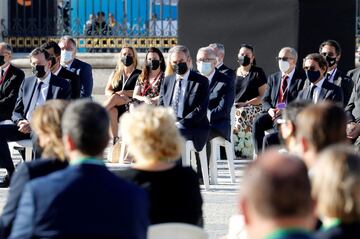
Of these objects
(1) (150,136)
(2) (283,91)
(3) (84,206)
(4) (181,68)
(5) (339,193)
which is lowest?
(3) (84,206)

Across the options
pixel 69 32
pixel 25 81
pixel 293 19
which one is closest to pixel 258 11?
pixel 293 19

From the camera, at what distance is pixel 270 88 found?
12.1m

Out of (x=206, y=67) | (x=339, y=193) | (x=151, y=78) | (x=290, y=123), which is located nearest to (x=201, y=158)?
(x=206, y=67)

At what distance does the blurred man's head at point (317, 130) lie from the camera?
4848 mm

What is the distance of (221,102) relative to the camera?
467 inches

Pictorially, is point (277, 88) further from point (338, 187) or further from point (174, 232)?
point (338, 187)

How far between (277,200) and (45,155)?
2748 mm

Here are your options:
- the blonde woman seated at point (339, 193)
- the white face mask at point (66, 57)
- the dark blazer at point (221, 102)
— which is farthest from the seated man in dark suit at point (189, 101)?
the blonde woman seated at point (339, 193)

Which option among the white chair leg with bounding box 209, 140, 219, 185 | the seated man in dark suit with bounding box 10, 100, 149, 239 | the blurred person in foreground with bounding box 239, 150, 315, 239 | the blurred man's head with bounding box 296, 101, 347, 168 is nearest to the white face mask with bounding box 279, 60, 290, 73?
the white chair leg with bounding box 209, 140, 219, 185

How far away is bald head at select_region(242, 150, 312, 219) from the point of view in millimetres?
3045

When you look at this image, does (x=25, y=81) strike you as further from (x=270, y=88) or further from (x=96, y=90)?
(x=96, y=90)

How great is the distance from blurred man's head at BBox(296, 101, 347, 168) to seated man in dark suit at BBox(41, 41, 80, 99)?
7.10 metres

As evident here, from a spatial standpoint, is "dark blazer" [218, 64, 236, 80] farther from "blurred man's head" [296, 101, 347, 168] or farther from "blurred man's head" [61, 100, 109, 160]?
"blurred man's head" [61, 100, 109, 160]

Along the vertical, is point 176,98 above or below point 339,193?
above
